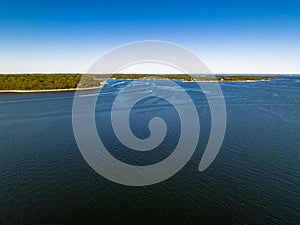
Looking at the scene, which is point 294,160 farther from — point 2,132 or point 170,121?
point 2,132

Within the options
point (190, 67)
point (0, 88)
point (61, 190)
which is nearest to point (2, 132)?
point (61, 190)

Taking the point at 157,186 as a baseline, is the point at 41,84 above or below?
above

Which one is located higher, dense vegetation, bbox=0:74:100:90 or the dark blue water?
dense vegetation, bbox=0:74:100:90

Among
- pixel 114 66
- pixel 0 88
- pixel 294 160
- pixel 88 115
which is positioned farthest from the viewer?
pixel 0 88

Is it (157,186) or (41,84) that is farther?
(41,84)

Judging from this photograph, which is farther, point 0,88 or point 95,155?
point 0,88

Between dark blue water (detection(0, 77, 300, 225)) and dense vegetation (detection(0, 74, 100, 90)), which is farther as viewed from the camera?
dense vegetation (detection(0, 74, 100, 90))

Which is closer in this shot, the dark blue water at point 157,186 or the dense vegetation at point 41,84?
the dark blue water at point 157,186

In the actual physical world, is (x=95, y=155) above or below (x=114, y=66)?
below

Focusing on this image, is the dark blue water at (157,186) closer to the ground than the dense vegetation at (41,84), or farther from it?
closer to the ground

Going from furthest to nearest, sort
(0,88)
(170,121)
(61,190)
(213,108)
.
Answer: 1. (0,88)
2. (213,108)
3. (170,121)
4. (61,190)

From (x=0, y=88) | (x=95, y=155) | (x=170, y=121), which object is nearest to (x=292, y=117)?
(x=170, y=121)
